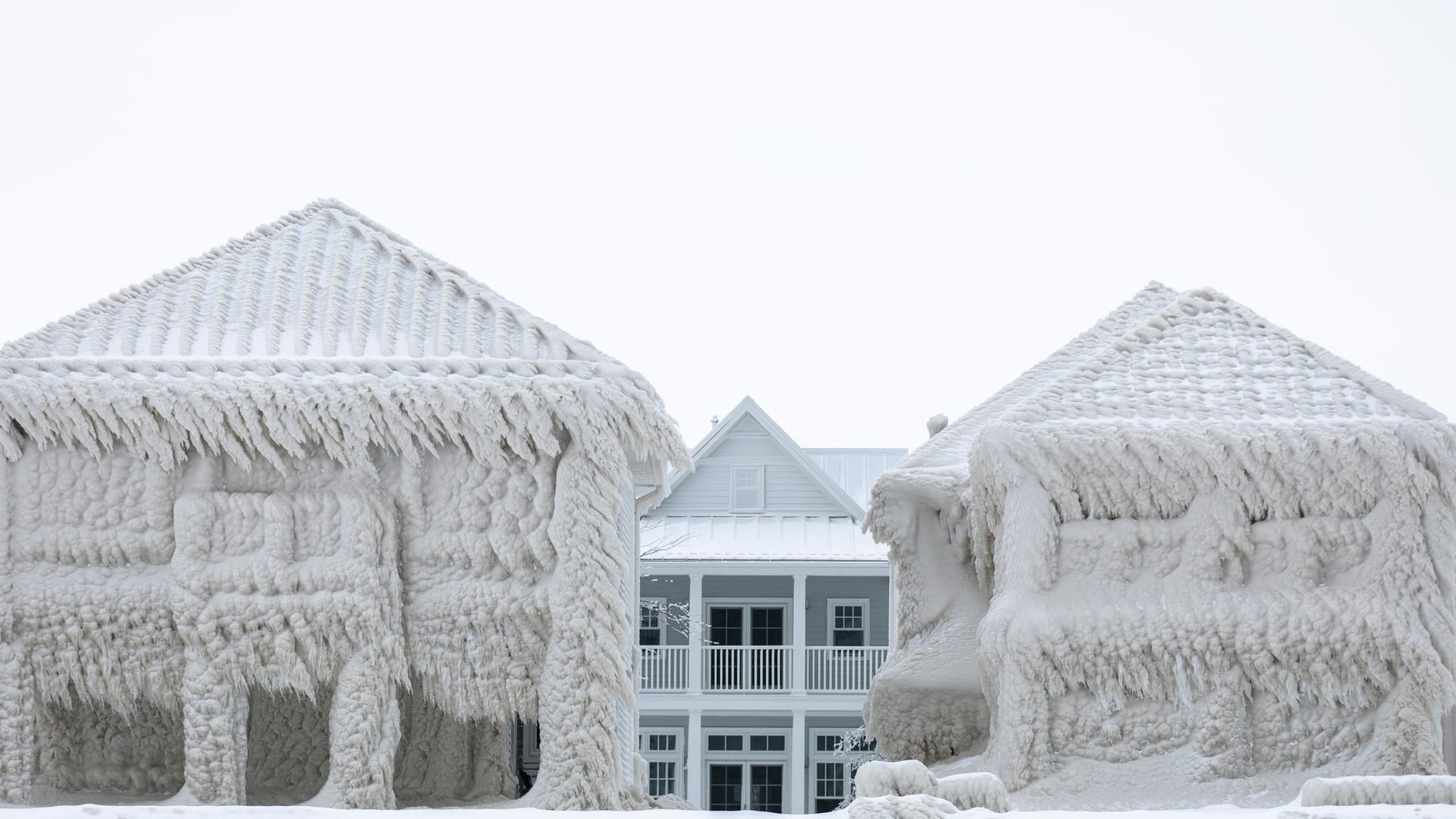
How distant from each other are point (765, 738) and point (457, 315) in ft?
49.8

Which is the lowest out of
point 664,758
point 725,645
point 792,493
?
point 664,758

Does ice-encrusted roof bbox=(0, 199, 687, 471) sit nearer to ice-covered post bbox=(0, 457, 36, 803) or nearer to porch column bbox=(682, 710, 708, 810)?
ice-covered post bbox=(0, 457, 36, 803)

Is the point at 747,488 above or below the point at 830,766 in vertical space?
above

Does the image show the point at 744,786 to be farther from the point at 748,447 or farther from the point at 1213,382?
the point at 1213,382

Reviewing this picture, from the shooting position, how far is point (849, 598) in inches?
989

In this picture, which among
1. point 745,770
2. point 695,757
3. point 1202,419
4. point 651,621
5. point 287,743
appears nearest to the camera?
point 1202,419

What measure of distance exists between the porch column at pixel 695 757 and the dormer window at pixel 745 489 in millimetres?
3074

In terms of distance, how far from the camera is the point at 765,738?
2481 centimetres

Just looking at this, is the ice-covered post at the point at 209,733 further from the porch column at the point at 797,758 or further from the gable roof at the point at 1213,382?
the porch column at the point at 797,758

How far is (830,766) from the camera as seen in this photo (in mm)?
24859

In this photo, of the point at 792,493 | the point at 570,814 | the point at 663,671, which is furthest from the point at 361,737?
the point at 792,493

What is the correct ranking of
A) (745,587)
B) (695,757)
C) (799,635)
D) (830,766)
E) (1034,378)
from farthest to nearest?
(745,587), (830,766), (695,757), (799,635), (1034,378)

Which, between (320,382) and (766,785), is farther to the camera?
(766,785)

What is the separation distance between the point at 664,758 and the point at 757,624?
2296mm
